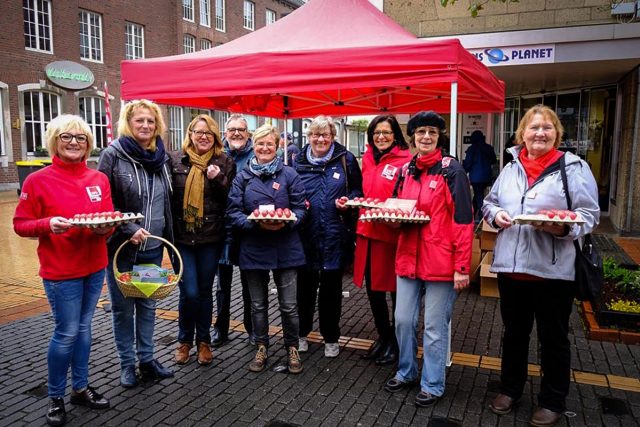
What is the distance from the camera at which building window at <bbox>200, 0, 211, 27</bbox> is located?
32125 millimetres

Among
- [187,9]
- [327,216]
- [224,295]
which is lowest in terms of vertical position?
[224,295]

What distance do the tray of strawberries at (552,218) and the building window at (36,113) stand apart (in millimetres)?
22479

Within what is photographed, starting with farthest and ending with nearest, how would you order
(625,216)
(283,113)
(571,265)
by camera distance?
(625,216)
(283,113)
(571,265)

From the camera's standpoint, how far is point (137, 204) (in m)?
3.83

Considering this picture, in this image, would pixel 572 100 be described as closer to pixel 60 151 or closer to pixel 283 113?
pixel 283 113

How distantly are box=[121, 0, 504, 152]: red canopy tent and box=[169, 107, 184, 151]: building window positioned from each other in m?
24.9

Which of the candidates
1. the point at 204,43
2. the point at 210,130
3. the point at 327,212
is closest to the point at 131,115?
the point at 210,130

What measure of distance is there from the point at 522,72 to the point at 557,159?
6.99m

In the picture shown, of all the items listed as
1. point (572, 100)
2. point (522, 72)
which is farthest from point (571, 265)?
point (572, 100)

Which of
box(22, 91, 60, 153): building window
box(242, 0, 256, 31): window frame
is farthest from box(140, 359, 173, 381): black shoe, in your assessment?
box(242, 0, 256, 31): window frame

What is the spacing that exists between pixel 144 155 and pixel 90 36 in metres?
23.9

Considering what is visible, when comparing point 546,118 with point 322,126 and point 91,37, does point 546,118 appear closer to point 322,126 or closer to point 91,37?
point 322,126

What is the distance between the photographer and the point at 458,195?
340 cm

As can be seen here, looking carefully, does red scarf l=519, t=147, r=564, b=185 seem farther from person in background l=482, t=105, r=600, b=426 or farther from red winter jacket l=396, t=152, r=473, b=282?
red winter jacket l=396, t=152, r=473, b=282
